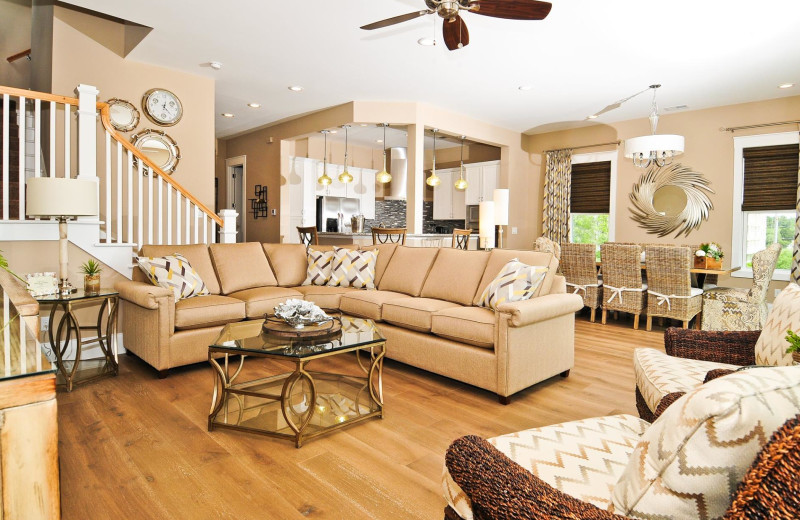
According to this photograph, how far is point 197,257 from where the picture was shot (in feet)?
13.9

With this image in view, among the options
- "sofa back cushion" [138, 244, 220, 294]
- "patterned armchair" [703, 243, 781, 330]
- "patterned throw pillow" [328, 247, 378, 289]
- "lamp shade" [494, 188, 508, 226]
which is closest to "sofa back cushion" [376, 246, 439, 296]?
"patterned throw pillow" [328, 247, 378, 289]

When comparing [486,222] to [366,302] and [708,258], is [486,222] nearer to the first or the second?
[366,302]

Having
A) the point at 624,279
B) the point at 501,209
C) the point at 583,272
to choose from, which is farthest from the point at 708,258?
the point at 501,209

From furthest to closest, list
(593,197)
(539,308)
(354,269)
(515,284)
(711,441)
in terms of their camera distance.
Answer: (593,197) → (354,269) → (515,284) → (539,308) → (711,441)

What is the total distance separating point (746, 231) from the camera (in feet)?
20.9

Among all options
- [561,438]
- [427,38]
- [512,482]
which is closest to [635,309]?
[427,38]

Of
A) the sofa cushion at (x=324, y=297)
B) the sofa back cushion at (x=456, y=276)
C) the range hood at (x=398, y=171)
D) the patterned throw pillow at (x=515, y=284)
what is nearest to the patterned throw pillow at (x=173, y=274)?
the sofa cushion at (x=324, y=297)

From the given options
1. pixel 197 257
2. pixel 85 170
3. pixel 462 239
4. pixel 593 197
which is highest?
pixel 593 197

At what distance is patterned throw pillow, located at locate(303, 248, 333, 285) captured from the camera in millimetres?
4745

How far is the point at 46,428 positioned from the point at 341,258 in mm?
3939

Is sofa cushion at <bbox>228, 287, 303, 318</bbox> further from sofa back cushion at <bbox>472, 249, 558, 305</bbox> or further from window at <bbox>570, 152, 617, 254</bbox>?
window at <bbox>570, 152, 617, 254</bbox>

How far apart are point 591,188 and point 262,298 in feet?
20.1

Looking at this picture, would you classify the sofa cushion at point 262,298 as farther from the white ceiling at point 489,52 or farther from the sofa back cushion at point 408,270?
the white ceiling at point 489,52

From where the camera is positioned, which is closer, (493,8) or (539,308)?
(493,8)
